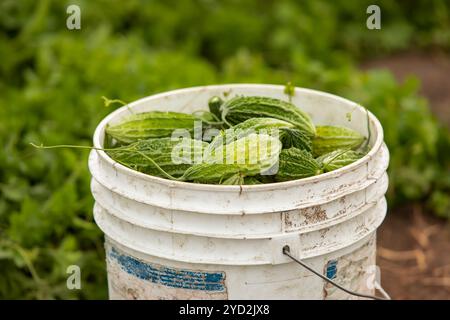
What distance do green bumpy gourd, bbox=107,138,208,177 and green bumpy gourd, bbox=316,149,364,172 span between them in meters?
0.43

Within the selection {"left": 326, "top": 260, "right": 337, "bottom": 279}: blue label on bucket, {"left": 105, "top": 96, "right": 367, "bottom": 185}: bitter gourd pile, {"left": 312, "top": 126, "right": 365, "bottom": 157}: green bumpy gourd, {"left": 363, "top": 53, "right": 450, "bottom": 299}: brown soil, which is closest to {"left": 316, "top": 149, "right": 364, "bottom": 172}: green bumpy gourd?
{"left": 105, "top": 96, "right": 367, "bottom": 185}: bitter gourd pile

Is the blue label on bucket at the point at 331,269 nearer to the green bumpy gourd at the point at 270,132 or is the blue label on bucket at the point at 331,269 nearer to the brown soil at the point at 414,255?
the green bumpy gourd at the point at 270,132

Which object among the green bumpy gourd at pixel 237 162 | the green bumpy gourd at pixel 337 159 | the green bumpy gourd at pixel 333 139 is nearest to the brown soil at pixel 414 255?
the green bumpy gourd at pixel 333 139

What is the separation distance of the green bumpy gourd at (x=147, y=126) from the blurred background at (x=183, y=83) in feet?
3.03

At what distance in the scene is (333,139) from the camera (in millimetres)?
2938

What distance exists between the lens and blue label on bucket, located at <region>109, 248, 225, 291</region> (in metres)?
2.58

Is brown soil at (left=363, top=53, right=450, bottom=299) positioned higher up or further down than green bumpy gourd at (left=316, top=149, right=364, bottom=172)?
further down

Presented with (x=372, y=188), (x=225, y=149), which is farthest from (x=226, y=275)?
(x=372, y=188)

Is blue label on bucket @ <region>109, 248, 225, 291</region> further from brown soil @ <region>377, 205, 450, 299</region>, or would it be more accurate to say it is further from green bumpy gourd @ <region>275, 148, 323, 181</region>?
brown soil @ <region>377, 205, 450, 299</region>

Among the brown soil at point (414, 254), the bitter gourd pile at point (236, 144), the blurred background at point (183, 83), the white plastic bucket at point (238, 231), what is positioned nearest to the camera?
the white plastic bucket at point (238, 231)

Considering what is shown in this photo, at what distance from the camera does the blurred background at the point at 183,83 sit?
379cm

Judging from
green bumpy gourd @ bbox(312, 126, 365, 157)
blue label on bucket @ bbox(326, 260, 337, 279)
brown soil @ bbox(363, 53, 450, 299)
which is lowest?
brown soil @ bbox(363, 53, 450, 299)

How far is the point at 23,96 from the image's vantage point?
15.5 feet
